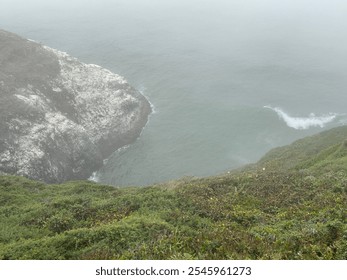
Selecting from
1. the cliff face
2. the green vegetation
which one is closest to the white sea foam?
the cliff face

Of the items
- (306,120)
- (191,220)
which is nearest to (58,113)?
(191,220)

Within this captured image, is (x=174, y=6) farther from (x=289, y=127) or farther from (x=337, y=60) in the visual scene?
(x=289, y=127)

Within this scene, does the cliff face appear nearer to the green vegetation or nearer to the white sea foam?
the green vegetation

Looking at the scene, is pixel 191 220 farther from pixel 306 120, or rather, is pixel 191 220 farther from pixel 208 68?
pixel 208 68

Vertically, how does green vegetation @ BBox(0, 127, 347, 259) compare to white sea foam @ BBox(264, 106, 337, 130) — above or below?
above

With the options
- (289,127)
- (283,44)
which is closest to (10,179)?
(289,127)

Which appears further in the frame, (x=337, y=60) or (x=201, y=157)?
(x=337, y=60)
